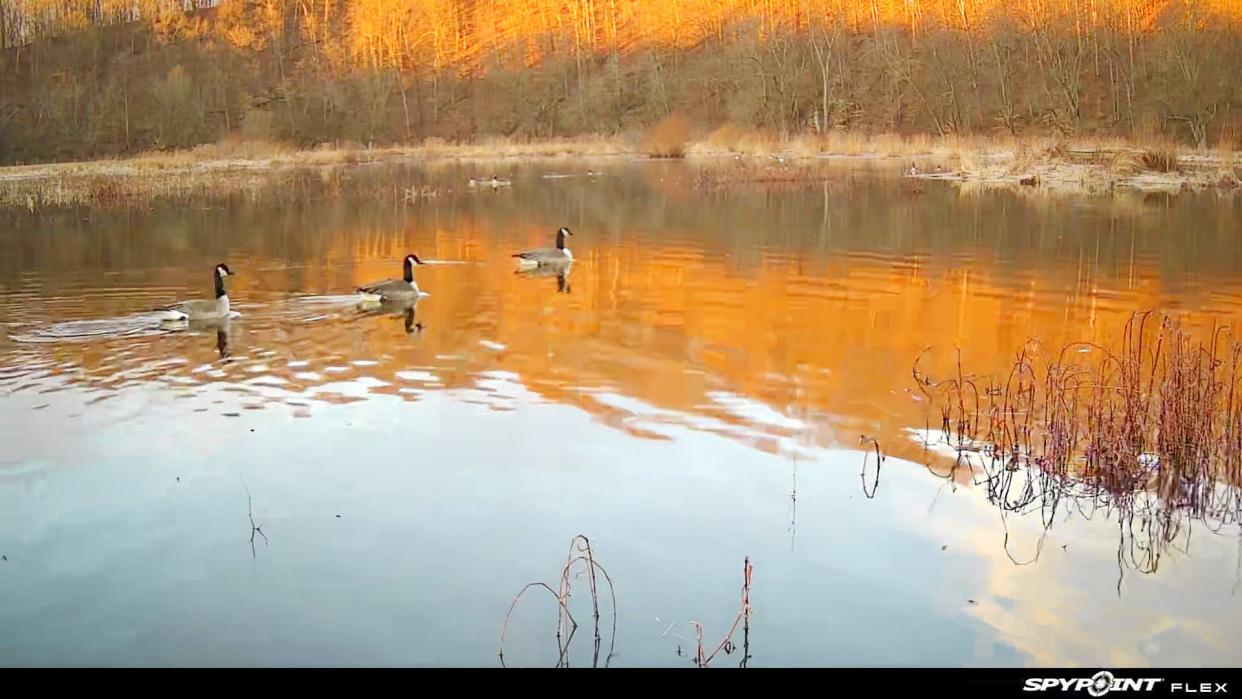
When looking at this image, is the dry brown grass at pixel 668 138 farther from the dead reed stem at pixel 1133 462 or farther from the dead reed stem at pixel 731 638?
the dead reed stem at pixel 731 638

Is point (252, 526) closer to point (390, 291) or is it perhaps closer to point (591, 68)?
point (390, 291)

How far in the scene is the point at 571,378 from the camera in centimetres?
1126

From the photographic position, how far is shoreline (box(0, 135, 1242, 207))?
35750 millimetres

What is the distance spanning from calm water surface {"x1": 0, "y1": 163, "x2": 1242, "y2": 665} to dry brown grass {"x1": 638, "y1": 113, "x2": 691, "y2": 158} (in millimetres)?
41330

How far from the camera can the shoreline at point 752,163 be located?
35750 millimetres

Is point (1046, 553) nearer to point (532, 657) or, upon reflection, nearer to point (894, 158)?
point (532, 657)

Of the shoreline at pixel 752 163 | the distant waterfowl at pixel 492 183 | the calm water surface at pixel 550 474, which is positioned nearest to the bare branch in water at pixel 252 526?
the calm water surface at pixel 550 474

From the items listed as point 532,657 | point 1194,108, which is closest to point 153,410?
point 532,657

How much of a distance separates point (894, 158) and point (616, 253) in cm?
3217

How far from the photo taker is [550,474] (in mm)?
8359

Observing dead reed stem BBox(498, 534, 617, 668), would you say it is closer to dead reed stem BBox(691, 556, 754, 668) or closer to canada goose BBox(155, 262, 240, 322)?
dead reed stem BBox(691, 556, 754, 668)
